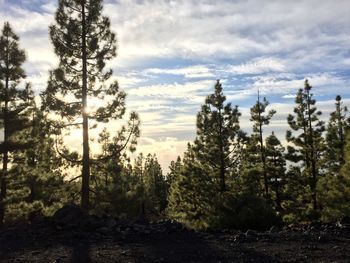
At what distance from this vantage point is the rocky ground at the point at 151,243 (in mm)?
10562

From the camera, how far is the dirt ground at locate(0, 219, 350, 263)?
10.5 meters

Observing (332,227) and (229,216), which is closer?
(332,227)

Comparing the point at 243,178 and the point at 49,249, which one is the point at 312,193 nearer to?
the point at 243,178

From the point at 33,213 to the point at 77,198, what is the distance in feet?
19.8

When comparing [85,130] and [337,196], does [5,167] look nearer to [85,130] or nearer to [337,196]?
[85,130]

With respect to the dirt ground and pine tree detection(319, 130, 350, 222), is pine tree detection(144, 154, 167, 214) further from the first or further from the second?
the dirt ground

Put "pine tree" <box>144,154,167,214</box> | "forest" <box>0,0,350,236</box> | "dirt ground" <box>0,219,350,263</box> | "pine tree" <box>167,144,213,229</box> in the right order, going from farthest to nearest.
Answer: "pine tree" <box>144,154,167,214</box> → "pine tree" <box>167,144,213,229</box> → "forest" <box>0,0,350,236</box> → "dirt ground" <box>0,219,350,263</box>

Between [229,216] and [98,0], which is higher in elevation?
[98,0]

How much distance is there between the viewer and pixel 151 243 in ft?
41.3

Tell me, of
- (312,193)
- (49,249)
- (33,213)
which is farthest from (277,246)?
(312,193)

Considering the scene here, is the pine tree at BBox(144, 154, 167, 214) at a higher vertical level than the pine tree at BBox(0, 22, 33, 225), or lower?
lower

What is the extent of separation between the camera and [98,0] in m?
23.2

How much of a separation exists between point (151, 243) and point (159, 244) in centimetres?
32

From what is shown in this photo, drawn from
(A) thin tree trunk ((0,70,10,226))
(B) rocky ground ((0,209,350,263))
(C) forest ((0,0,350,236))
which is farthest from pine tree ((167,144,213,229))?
(B) rocky ground ((0,209,350,263))
